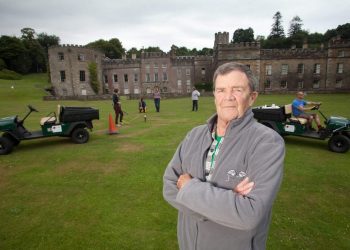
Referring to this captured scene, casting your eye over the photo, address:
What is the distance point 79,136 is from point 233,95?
878cm

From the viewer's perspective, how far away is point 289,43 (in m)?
71.8

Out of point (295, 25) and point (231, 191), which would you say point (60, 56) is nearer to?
point (231, 191)

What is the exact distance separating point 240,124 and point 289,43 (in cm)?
8176

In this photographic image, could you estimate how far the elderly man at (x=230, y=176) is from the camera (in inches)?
64.1

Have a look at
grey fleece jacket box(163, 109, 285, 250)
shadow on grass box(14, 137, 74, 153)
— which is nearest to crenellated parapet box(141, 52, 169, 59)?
shadow on grass box(14, 137, 74, 153)

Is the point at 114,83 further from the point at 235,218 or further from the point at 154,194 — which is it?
the point at 235,218

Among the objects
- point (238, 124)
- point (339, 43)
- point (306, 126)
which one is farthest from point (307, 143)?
point (339, 43)

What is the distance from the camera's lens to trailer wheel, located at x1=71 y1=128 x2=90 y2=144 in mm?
9459

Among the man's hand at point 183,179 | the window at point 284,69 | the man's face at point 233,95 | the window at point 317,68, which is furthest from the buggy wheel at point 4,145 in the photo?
the window at point 317,68

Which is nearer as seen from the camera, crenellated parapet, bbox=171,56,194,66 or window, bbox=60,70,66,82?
window, bbox=60,70,66,82

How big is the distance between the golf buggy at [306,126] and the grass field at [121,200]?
453mm

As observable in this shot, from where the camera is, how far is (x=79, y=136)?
955 cm

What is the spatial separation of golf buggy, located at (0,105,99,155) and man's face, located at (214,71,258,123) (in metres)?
8.53

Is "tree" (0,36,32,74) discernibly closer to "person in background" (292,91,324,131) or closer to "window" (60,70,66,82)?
"window" (60,70,66,82)
